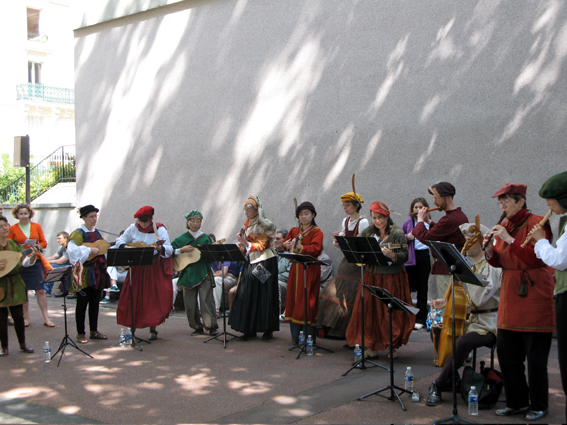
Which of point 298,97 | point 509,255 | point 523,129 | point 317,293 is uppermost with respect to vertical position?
point 298,97

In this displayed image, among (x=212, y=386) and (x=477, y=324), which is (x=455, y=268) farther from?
(x=212, y=386)

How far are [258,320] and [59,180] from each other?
1144cm

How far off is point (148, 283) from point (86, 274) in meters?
→ 0.89

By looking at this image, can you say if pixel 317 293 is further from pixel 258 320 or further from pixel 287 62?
pixel 287 62

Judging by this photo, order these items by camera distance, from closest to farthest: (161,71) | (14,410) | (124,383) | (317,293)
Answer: (14,410) < (124,383) < (317,293) < (161,71)

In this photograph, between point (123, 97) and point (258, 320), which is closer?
point (258, 320)

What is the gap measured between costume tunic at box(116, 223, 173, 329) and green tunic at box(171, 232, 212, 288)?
8.7 inches

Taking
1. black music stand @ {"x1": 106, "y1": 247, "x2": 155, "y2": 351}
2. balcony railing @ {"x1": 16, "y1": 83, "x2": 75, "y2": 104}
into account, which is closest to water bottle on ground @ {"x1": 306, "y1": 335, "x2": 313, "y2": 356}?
black music stand @ {"x1": 106, "y1": 247, "x2": 155, "y2": 351}

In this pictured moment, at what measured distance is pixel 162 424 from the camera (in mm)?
4703

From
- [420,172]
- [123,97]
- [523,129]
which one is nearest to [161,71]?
[123,97]

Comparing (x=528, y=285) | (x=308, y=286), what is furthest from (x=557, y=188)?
(x=308, y=286)

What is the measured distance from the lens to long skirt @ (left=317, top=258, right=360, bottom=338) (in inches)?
291

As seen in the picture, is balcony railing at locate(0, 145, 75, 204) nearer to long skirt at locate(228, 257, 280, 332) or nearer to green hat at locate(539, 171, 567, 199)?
long skirt at locate(228, 257, 280, 332)

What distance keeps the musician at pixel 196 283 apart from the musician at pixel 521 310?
465 centimetres
